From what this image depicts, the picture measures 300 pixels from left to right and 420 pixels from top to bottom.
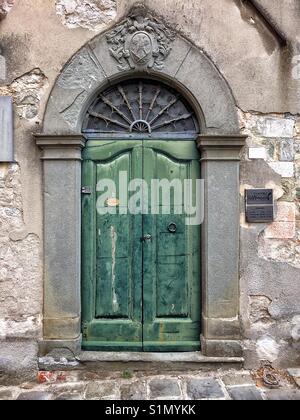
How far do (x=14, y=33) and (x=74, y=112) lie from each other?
1045 millimetres

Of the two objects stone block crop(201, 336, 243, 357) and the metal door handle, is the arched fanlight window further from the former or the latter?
stone block crop(201, 336, 243, 357)

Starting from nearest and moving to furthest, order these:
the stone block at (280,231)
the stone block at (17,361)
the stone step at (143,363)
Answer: the stone block at (17,361)
the stone step at (143,363)
the stone block at (280,231)

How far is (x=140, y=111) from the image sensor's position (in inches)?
150

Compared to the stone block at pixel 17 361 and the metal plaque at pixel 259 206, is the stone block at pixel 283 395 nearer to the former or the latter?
the metal plaque at pixel 259 206

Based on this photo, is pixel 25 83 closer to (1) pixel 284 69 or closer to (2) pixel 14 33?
(2) pixel 14 33

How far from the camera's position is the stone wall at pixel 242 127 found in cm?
367

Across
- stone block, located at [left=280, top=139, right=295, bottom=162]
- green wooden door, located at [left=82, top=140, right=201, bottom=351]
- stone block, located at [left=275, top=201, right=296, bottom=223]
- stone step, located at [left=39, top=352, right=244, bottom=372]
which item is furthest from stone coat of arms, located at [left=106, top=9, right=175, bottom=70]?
stone step, located at [left=39, top=352, right=244, bottom=372]

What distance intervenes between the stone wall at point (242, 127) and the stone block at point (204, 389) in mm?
535

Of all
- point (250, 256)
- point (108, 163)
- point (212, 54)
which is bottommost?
point (250, 256)

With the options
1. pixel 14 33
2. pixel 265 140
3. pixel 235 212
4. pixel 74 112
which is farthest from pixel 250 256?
pixel 14 33

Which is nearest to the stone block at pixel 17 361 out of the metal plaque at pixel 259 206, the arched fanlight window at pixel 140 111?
the arched fanlight window at pixel 140 111

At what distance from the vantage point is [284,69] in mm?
3717

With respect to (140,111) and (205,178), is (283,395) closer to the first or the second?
(205,178)

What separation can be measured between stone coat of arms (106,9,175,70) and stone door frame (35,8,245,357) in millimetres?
38
